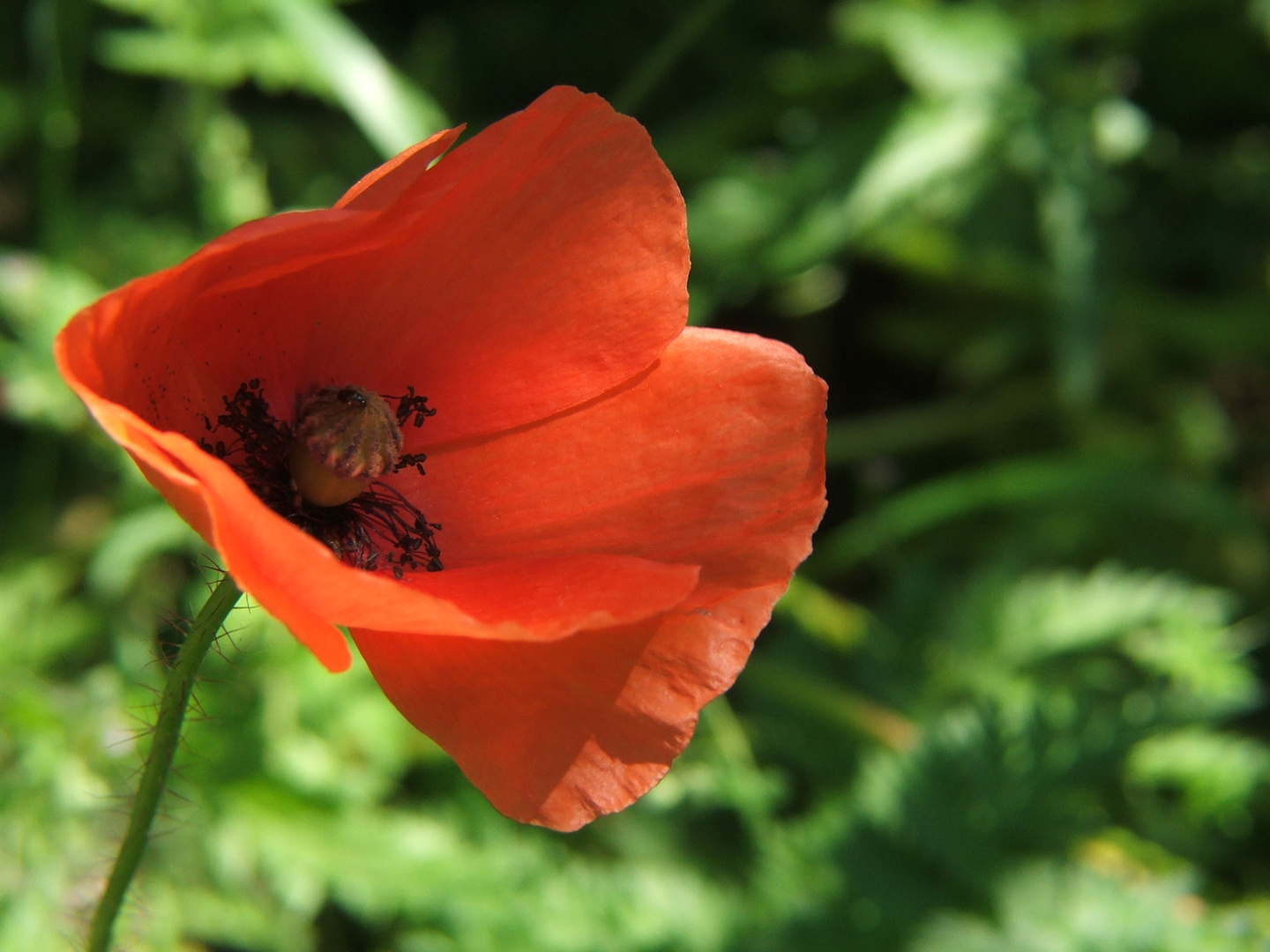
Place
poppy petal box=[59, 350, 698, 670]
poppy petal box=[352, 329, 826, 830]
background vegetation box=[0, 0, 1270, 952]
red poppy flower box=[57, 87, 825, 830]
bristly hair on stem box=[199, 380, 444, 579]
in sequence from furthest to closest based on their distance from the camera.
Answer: background vegetation box=[0, 0, 1270, 952], bristly hair on stem box=[199, 380, 444, 579], poppy petal box=[352, 329, 826, 830], red poppy flower box=[57, 87, 825, 830], poppy petal box=[59, 350, 698, 670]

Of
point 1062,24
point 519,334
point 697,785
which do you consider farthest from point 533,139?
point 1062,24

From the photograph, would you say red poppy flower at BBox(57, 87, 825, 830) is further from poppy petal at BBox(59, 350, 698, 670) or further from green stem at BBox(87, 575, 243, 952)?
green stem at BBox(87, 575, 243, 952)

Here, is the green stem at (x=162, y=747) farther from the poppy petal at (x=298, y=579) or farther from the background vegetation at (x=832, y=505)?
the background vegetation at (x=832, y=505)

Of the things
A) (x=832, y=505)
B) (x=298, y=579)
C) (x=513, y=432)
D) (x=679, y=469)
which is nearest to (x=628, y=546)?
(x=679, y=469)

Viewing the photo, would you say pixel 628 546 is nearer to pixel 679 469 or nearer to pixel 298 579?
pixel 679 469

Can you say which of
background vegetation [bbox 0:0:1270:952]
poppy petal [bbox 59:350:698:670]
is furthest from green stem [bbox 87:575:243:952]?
background vegetation [bbox 0:0:1270:952]

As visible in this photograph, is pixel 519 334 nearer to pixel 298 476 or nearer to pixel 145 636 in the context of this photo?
pixel 298 476
